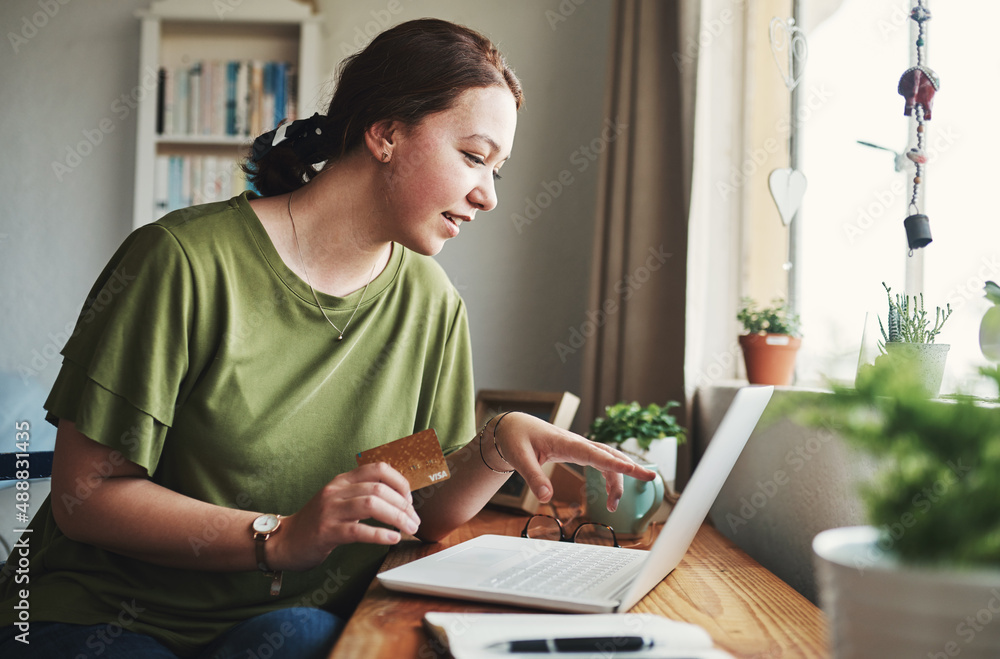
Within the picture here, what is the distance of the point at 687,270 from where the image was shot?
70.1 inches

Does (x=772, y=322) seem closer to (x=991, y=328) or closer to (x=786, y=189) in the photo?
(x=786, y=189)

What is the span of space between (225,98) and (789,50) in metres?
1.82

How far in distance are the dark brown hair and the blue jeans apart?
29.4 inches

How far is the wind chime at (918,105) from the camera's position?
114 centimetres

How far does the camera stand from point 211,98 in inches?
98.0

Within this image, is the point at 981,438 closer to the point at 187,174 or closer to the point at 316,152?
the point at 316,152

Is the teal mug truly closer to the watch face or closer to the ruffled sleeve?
the watch face

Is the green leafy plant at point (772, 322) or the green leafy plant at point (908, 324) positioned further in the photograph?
the green leafy plant at point (772, 322)

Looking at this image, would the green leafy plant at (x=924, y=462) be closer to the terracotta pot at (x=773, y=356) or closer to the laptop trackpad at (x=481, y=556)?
the laptop trackpad at (x=481, y=556)

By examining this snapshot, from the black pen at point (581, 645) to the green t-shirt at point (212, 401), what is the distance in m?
0.42

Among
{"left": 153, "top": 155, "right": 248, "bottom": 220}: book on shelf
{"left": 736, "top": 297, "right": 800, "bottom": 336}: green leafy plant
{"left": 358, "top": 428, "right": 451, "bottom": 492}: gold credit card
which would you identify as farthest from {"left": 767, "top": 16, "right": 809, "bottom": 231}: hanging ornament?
{"left": 153, "top": 155, "right": 248, "bottom": 220}: book on shelf

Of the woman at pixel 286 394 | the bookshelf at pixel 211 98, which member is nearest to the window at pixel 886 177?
the woman at pixel 286 394

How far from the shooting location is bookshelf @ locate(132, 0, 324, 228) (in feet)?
8.06

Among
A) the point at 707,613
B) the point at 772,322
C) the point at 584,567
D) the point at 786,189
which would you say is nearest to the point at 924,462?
the point at 707,613
